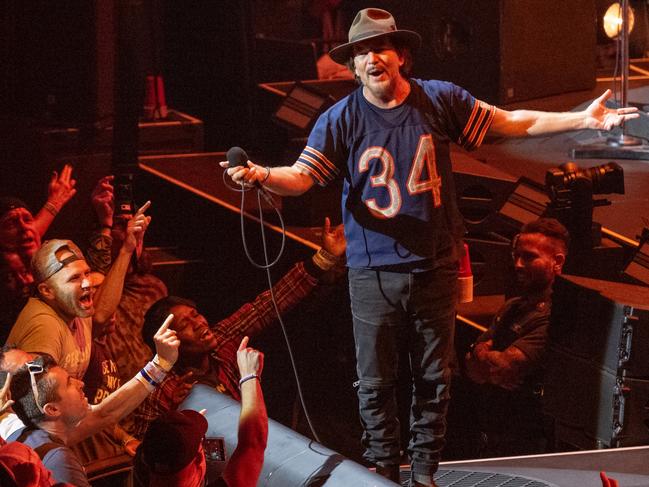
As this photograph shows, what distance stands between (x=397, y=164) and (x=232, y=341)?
173cm

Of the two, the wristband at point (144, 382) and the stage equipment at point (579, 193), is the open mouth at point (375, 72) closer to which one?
the wristband at point (144, 382)

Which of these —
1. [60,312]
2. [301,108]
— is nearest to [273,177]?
[60,312]

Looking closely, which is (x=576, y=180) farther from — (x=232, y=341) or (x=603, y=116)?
(x=232, y=341)

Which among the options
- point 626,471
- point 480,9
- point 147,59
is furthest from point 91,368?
point 147,59

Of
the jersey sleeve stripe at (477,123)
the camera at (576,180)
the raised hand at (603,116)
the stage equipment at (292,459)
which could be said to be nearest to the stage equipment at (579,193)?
the camera at (576,180)

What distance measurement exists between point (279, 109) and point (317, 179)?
2.93 meters

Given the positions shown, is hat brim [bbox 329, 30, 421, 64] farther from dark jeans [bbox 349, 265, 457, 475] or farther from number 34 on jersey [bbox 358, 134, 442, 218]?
dark jeans [bbox 349, 265, 457, 475]

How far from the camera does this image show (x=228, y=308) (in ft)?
22.8

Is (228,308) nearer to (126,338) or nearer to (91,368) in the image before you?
(126,338)

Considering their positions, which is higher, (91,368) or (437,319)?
(437,319)

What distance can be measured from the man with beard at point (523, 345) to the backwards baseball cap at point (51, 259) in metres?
1.68

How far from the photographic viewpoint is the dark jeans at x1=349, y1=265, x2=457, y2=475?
4.07 m

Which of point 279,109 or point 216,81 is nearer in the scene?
point 279,109

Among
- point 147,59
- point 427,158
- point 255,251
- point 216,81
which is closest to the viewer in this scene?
point 427,158
